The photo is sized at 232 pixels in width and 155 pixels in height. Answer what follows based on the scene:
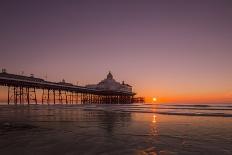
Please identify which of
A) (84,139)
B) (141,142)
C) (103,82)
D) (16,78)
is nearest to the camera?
(141,142)

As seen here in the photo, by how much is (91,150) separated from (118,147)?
834 millimetres

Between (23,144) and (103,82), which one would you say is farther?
(103,82)

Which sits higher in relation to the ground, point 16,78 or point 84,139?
point 16,78

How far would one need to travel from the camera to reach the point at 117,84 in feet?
498

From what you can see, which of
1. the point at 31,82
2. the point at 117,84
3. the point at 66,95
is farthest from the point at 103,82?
the point at 31,82

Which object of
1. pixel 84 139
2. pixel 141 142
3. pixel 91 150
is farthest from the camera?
pixel 84 139

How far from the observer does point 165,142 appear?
8.20 m

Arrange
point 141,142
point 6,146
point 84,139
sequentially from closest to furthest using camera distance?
point 6,146, point 141,142, point 84,139

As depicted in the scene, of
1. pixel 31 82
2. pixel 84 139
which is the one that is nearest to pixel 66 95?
pixel 31 82

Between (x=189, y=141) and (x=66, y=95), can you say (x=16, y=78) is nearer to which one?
(x=66, y=95)

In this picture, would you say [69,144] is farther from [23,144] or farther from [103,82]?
[103,82]

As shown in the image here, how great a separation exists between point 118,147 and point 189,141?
8.19 feet

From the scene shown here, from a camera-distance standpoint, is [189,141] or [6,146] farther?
[189,141]

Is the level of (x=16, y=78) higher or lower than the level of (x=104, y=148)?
higher
